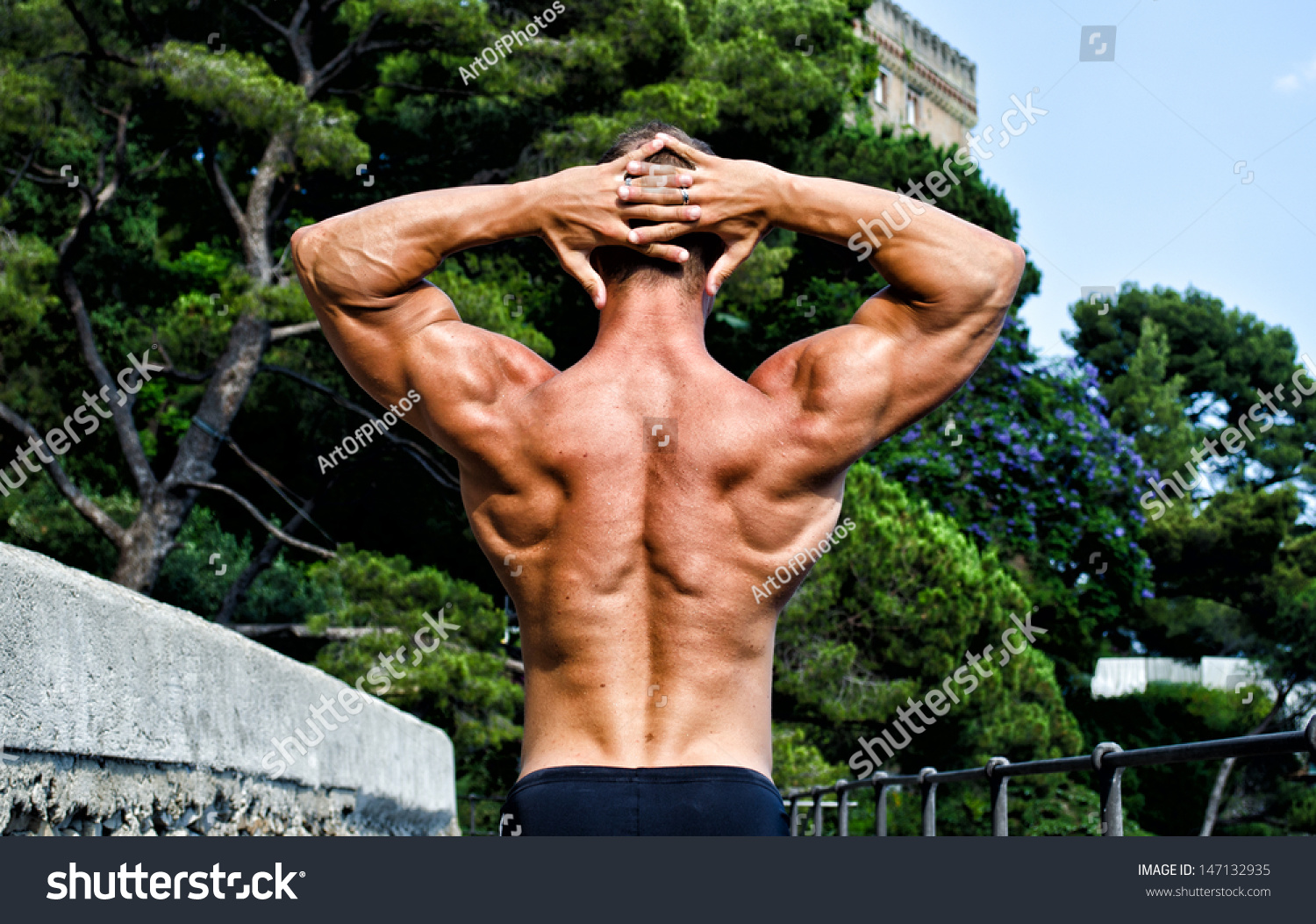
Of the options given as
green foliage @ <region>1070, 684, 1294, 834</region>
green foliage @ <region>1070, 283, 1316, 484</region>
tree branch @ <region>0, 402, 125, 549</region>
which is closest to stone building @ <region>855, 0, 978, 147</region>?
green foliage @ <region>1070, 283, 1316, 484</region>

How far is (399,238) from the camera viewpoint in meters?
2.35

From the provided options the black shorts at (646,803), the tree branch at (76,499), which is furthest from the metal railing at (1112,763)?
the tree branch at (76,499)

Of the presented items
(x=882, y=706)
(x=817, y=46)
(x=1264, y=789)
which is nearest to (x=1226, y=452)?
(x=1264, y=789)

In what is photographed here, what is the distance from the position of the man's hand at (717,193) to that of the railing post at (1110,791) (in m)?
1.40

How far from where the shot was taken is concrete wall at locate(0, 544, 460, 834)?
2348 millimetres

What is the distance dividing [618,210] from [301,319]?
10.2 meters

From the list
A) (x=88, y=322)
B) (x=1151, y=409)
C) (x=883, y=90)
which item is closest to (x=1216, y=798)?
(x=1151, y=409)

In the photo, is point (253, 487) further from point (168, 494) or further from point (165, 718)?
point (165, 718)

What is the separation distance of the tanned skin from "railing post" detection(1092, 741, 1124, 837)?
3.15 ft

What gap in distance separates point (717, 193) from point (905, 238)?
0.36 metres

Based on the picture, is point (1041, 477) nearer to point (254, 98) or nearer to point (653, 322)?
point (254, 98)

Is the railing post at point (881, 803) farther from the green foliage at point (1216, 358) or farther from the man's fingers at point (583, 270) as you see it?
the green foliage at point (1216, 358)

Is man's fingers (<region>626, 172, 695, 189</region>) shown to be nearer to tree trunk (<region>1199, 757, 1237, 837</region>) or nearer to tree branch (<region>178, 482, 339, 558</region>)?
tree branch (<region>178, 482, 339, 558</region>)

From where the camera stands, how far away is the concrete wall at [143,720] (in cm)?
235
